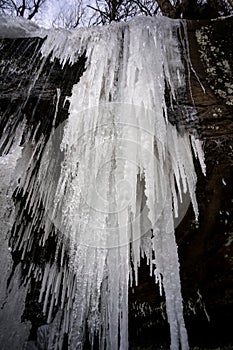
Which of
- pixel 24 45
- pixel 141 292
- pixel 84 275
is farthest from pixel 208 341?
pixel 24 45

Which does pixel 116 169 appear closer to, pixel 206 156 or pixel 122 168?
pixel 122 168

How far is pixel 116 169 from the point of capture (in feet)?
7.46

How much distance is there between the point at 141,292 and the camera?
108 inches

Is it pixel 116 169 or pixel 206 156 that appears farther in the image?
pixel 116 169

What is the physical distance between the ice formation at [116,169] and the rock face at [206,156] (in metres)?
0.11

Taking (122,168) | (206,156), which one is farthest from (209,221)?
(122,168)

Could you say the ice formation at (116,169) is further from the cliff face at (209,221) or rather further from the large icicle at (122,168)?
the cliff face at (209,221)

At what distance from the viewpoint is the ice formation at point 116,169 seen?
2.17 metres

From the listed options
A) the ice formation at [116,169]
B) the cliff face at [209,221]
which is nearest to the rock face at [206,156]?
the cliff face at [209,221]

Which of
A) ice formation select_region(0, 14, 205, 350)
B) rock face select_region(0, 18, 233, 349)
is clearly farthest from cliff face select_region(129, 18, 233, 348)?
ice formation select_region(0, 14, 205, 350)

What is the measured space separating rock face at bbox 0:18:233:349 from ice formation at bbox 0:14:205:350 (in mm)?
107

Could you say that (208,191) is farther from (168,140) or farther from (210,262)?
(210,262)

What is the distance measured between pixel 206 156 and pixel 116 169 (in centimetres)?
66

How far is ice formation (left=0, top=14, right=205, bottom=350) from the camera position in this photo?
217 centimetres
